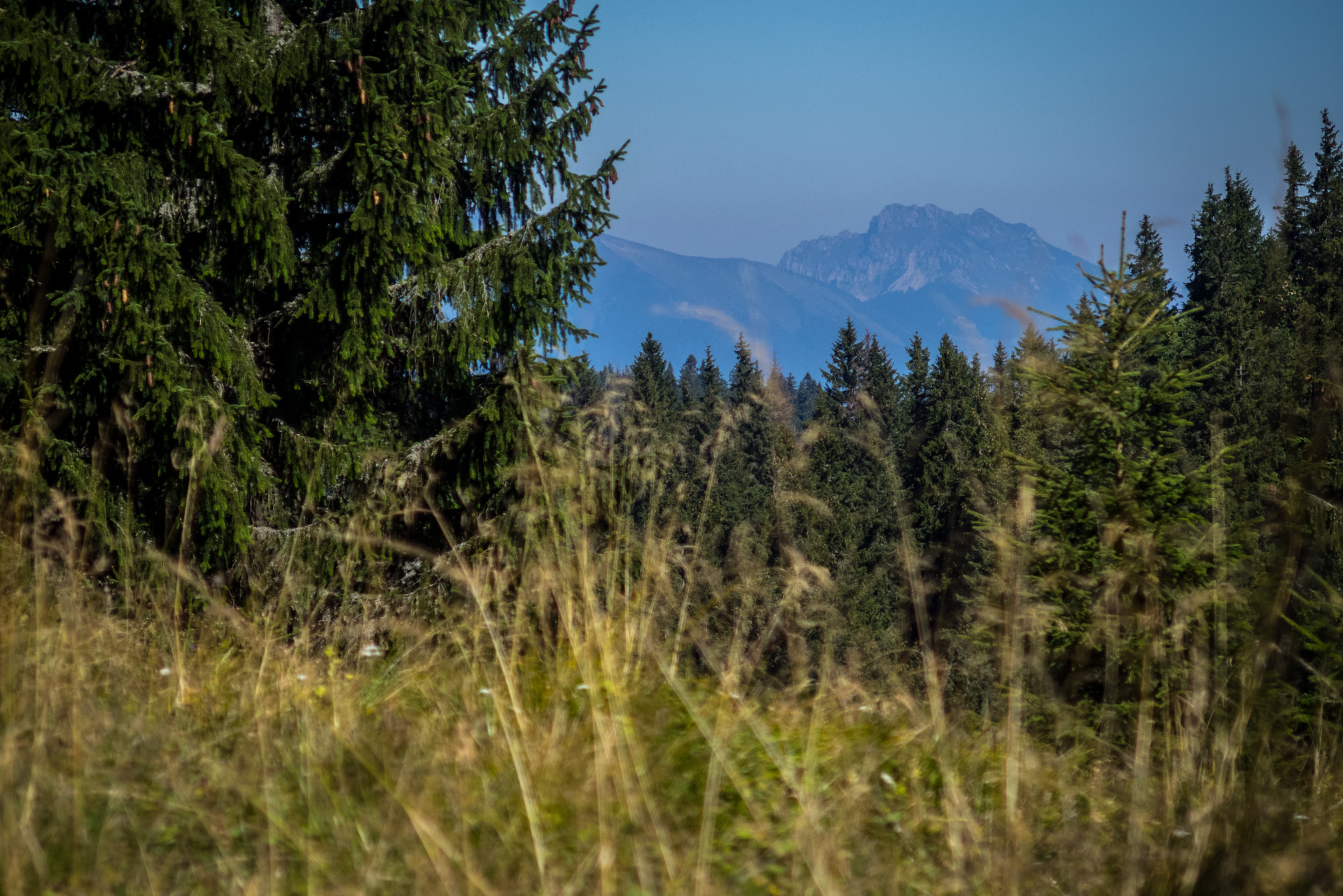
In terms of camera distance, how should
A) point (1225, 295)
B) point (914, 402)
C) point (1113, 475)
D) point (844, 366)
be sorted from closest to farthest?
point (1113, 475) → point (1225, 295) → point (914, 402) → point (844, 366)

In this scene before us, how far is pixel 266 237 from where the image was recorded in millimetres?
5852

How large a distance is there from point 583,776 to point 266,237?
524cm

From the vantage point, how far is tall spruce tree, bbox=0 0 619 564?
5.27 meters

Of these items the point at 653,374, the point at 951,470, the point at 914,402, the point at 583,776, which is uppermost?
the point at 653,374

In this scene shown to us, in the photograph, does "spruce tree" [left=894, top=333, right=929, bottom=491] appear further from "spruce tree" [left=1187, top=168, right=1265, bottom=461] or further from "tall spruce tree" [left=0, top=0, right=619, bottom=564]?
"tall spruce tree" [left=0, top=0, right=619, bottom=564]

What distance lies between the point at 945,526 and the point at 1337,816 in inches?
1362

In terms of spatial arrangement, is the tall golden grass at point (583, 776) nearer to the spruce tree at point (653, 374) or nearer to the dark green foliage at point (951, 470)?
the dark green foliage at point (951, 470)

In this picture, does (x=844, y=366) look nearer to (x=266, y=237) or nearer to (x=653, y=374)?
(x=653, y=374)

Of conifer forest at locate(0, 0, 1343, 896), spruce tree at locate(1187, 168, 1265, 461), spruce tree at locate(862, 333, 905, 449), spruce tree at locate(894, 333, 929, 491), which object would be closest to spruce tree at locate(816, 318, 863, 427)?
spruce tree at locate(862, 333, 905, 449)

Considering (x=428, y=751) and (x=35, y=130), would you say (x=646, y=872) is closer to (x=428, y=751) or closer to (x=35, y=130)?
(x=428, y=751)

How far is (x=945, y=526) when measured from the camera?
35.2 meters

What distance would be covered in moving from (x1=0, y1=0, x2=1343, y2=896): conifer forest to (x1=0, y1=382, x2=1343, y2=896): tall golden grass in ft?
0.05

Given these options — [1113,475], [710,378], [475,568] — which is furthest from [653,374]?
[475,568]

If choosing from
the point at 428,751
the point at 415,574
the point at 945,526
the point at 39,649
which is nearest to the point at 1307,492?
the point at 428,751
